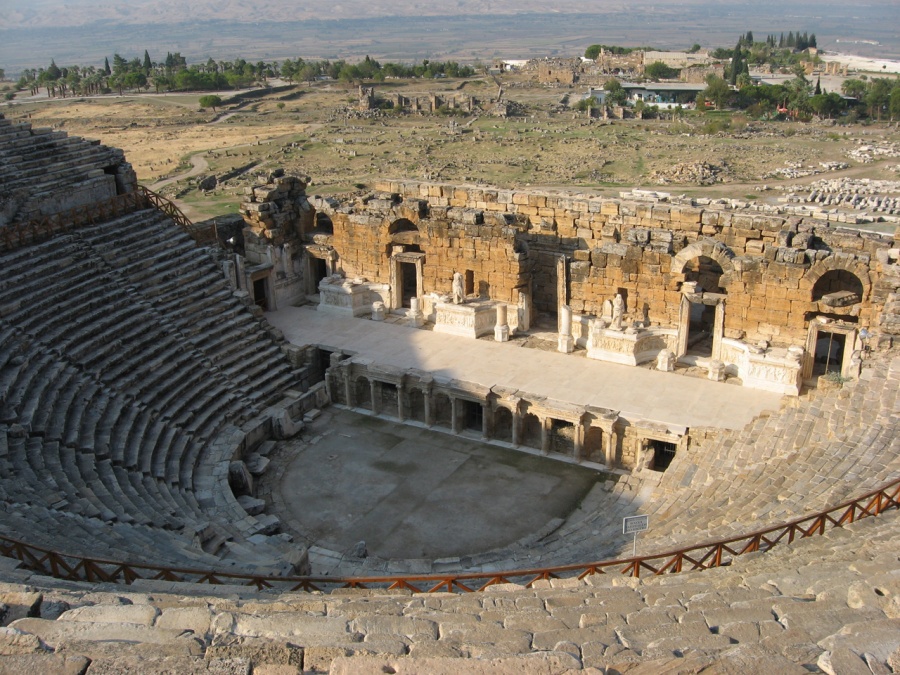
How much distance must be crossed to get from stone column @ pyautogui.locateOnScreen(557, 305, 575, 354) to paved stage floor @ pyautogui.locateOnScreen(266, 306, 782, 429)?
0.23 m

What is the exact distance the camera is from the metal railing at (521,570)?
1077 centimetres

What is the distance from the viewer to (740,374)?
19.9 metres

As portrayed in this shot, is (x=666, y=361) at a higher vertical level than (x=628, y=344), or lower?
lower

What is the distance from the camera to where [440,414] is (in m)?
20.9

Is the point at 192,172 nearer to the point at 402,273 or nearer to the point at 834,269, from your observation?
the point at 402,273

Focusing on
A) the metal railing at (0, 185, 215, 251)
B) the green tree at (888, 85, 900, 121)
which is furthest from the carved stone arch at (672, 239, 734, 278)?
the green tree at (888, 85, 900, 121)

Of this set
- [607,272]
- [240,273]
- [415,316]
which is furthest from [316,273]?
[607,272]

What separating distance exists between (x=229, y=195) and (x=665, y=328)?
1307 inches

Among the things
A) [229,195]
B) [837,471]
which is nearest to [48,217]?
[837,471]

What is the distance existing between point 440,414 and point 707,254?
718cm

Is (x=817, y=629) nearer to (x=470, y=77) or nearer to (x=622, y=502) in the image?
(x=622, y=502)

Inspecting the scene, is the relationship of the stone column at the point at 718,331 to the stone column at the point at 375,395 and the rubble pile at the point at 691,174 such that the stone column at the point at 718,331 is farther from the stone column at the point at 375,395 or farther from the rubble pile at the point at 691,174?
the rubble pile at the point at 691,174

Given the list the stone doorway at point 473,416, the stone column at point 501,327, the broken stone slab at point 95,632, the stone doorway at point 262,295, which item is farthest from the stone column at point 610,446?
the broken stone slab at point 95,632

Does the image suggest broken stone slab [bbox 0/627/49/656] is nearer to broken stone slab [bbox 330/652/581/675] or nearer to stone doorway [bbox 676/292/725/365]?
broken stone slab [bbox 330/652/581/675]
